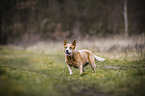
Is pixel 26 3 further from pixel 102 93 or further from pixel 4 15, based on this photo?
pixel 102 93

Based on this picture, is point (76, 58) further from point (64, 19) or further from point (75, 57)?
point (64, 19)

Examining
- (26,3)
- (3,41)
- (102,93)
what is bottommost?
(102,93)

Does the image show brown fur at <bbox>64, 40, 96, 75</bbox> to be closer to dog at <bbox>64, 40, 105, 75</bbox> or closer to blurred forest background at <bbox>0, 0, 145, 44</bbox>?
dog at <bbox>64, 40, 105, 75</bbox>

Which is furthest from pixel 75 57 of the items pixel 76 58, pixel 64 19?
pixel 64 19

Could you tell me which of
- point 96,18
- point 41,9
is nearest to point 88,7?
point 96,18

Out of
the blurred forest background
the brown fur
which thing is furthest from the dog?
the blurred forest background

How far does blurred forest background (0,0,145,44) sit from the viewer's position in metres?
29.9

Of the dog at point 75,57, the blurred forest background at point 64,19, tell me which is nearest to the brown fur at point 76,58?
the dog at point 75,57

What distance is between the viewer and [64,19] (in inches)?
1539

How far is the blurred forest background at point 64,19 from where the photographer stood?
29934mm

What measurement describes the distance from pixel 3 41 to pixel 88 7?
29.7 metres

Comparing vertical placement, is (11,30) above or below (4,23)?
below

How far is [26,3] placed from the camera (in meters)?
44.3

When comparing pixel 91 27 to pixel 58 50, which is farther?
pixel 91 27
